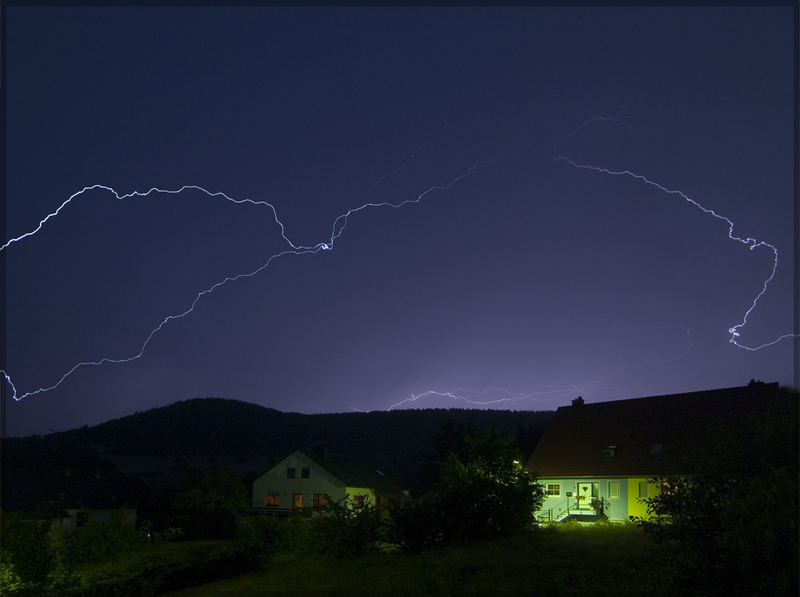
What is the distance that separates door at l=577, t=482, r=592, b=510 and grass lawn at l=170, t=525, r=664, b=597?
382 inches

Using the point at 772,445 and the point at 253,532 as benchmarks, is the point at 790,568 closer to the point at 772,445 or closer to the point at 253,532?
the point at 772,445

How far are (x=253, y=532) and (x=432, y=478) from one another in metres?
30.3

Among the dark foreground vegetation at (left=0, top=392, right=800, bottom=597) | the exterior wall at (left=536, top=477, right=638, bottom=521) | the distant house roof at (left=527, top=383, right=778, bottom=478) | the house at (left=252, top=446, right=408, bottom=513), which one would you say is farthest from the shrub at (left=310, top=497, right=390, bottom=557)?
the house at (left=252, top=446, right=408, bottom=513)

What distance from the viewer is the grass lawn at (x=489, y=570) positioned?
15.0 metres

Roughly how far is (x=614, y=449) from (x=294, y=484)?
23193 millimetres

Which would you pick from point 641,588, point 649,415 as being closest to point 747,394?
point 649,415

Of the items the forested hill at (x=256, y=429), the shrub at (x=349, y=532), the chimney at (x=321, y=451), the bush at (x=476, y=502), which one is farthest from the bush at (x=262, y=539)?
the forested hill at (x=256, y=429)

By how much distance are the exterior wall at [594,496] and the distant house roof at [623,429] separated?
0.98 feet

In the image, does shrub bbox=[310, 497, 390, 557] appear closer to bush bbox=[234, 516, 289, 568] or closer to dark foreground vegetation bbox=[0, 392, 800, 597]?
dark foreground vegetation bbox=[0, 392, 800, 597]

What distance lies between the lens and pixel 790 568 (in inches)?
372

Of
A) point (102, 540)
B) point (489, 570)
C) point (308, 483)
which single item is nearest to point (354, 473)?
point (308, 483)

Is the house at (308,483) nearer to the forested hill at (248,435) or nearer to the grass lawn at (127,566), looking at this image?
the forested hill at (248,435)

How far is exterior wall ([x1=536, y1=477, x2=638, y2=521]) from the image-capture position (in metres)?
33.1

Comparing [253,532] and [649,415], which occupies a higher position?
[649,415]
